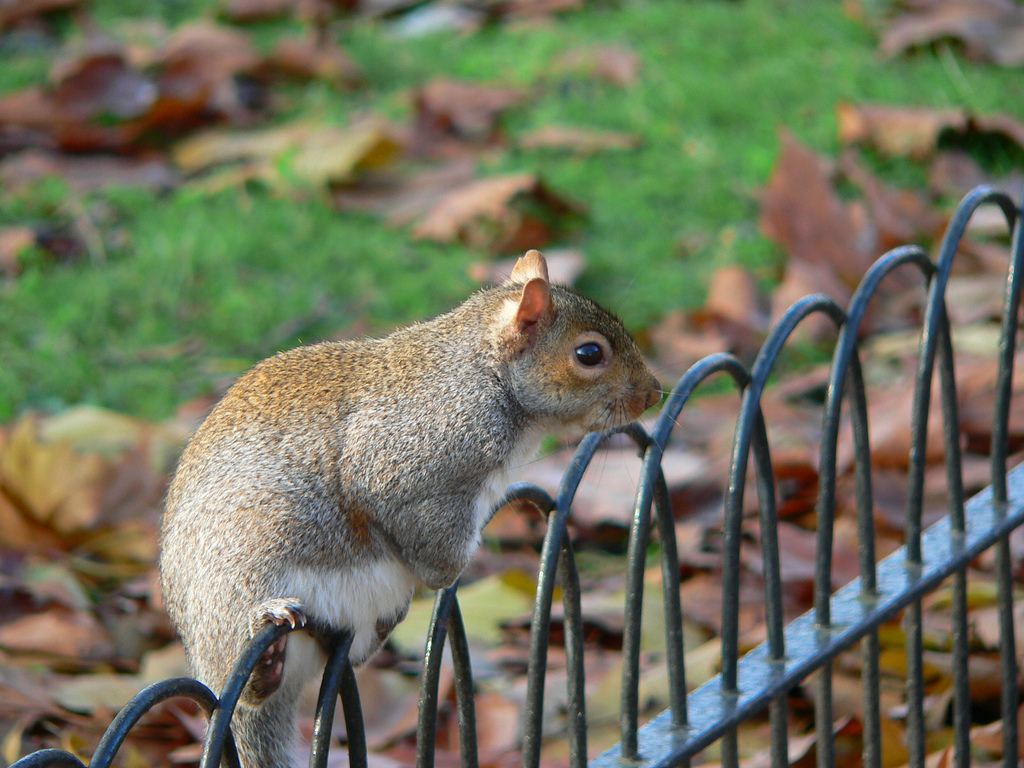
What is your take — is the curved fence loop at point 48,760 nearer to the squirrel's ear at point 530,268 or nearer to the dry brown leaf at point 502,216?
the squirrel's ear at point 530,268

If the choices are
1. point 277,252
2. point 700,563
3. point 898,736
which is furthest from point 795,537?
point 277,252

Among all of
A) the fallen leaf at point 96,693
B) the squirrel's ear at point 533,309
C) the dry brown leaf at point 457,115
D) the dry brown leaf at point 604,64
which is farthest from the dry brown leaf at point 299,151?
the squirrel's ear at point 533,309

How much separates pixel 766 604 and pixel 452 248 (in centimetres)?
213

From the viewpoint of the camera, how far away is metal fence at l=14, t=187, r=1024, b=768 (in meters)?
1.25

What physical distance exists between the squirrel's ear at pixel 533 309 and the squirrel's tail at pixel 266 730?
19.9 inches

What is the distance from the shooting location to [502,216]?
11.1 ft

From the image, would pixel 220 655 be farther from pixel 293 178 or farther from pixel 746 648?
pixel 293 178

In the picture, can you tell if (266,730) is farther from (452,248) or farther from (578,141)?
(578,141)

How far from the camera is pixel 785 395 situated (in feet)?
9.35

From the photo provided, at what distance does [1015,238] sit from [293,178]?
91.3 inches

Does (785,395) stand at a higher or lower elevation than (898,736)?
higher

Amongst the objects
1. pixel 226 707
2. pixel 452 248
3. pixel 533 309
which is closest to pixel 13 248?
pixel 452 248

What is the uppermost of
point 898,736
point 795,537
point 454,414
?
point 454,414

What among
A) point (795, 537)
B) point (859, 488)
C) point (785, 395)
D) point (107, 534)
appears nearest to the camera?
point (859, 488)
